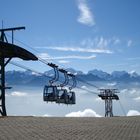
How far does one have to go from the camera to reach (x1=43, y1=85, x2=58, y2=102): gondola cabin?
4128 cm

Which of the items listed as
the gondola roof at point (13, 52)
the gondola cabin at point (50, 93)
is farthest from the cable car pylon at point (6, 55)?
the gondola cabin at point (50, 93)

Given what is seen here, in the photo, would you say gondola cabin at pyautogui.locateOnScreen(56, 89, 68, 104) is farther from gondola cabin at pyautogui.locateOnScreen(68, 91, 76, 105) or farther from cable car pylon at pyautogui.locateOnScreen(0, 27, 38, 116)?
cable car pylon at pyautogui.locateOnScreen(0, 27, 38, 116)

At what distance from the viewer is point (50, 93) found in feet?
136

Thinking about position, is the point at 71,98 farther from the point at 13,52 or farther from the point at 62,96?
the point at 13,52

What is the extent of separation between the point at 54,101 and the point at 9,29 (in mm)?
9984

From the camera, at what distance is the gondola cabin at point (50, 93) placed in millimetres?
41281

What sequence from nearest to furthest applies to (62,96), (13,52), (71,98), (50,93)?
(13,52), (50,93), (62,96), (71,98)

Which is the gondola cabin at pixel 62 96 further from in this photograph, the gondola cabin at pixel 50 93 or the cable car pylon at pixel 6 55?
the cable car pylon at pixel 6 55

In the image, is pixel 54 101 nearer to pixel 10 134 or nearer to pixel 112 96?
pixel 10 134

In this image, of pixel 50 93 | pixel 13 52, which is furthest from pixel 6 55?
pixel 50 93

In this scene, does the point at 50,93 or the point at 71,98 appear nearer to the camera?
the point at 50,93

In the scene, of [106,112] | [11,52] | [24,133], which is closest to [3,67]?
[11,52]

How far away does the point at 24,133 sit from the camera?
18406 mm

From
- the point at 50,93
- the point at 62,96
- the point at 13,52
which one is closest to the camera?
the point at 13,52
